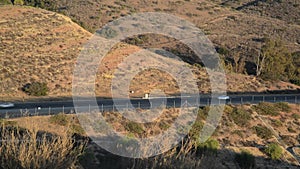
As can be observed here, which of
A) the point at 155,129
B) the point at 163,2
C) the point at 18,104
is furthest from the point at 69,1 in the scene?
the point at 155,129

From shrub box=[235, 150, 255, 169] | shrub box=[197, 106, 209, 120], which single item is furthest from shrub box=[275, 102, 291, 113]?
shrub box=[235, 150, 255, 169]

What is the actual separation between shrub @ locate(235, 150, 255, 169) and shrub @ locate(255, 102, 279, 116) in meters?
10.5

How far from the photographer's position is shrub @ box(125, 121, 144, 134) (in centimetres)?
2938

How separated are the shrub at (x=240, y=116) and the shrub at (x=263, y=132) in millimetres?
1106

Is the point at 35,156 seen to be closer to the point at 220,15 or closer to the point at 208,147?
the point at 208,147

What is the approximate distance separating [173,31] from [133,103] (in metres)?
41.2

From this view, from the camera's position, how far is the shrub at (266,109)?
37.5 meters

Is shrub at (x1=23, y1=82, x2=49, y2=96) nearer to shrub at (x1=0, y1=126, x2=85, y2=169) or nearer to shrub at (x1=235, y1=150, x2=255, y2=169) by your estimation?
shrub at (x1=235, y1=150, x2=255, y2=169)

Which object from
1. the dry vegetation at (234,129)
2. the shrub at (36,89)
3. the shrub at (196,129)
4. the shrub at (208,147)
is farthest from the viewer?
the shrub at (36,89)

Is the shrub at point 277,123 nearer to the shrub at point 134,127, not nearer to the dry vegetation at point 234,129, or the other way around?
the dry vegetation at point 234,129

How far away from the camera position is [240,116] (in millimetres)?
35656

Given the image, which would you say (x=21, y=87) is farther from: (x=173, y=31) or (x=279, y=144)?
(x=173, y=31)

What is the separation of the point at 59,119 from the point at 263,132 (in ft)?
50.9

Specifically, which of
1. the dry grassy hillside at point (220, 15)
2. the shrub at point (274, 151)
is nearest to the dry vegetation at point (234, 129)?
the shrub at point (274, 151)
